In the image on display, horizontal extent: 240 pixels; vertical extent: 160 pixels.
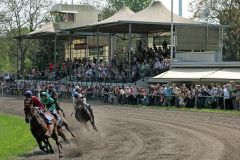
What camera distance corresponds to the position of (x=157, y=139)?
749 inches

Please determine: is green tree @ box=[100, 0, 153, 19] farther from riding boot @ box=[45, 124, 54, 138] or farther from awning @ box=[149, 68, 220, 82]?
riding boot @ box=[45, 124, 54, 138]

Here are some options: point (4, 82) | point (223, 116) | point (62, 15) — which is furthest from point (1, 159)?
point (62, 15)

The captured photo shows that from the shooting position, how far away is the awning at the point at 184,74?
38.0m

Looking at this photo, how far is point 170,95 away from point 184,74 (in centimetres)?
447

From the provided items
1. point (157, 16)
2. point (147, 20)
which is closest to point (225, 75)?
point (147, 20)

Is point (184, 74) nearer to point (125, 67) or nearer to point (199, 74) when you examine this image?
point (199, 74)

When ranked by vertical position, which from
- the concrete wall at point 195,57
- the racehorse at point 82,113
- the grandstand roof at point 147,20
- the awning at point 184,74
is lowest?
the racehorse at point 82,113

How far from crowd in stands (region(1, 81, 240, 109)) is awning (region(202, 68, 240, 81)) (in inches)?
22.6

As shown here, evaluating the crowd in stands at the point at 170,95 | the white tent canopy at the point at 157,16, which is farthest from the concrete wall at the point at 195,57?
the crowd in stands at the point at 170,95

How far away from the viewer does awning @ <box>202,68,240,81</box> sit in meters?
35.9

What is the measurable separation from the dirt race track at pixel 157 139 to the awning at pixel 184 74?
8.94 metres

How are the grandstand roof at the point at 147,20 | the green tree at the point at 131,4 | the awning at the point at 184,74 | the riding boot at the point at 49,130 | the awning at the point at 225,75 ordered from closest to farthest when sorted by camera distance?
the riding boot at the point at 49,130 → the awning at the point at 225,75 → the awning at the point at 184,74 → the grandstand roof at the point at 147,20 → the green tree at the point at 131,4

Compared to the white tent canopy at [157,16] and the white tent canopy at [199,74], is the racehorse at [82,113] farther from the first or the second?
the white tent canopy at [157,16]

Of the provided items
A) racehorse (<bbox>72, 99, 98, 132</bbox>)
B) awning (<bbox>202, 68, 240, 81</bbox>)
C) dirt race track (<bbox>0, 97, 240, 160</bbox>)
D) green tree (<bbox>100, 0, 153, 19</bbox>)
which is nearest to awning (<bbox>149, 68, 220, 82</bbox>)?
awning (<bbox>202, 68, 240, 81</bbox>)
